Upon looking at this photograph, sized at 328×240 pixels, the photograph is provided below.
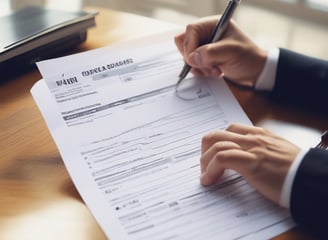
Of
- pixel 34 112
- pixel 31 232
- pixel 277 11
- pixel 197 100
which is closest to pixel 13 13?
pixel 34 112

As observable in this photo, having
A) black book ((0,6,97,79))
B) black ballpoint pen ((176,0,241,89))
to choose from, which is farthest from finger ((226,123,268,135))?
black book ((0,6,97,79))

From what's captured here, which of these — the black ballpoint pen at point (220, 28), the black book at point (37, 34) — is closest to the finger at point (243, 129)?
the black ballpoint pen at point (220, 28)

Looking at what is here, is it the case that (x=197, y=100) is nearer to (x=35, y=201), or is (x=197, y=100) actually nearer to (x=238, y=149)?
(x=238, y=149)

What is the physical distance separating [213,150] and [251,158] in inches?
2.0

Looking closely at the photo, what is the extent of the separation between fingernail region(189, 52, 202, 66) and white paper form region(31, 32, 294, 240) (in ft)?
0.10

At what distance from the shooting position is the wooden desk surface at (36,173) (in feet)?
2.16

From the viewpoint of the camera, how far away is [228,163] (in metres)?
0.70

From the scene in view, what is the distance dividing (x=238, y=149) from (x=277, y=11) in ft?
4.92

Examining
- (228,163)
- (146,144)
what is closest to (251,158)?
(228,163)

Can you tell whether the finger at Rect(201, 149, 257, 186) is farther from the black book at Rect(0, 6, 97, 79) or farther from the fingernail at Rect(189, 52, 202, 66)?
the black book at Rect(0, 6, 97, 79)

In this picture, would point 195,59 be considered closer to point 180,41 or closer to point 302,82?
point 180,41

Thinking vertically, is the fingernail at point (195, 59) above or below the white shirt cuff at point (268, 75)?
above

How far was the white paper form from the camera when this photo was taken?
2.15 ft

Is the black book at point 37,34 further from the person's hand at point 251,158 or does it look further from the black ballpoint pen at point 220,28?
the person's hand at point 251,158
